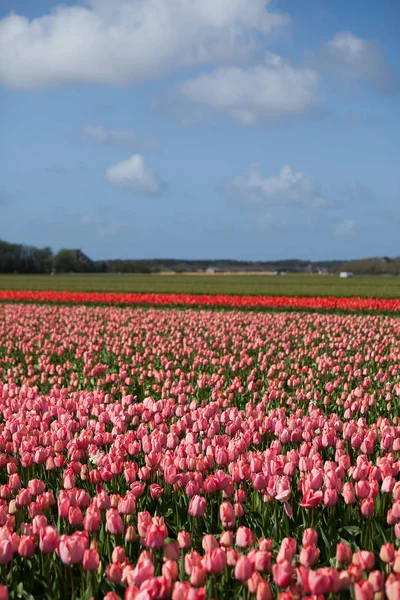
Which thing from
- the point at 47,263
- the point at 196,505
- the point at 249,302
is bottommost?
the point at 196,505

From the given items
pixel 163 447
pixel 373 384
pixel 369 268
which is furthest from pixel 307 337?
pixel 369 268

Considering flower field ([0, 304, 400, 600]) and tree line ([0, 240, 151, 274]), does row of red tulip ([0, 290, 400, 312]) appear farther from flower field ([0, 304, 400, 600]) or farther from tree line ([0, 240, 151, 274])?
tree line ([0, 240, 151, 274])

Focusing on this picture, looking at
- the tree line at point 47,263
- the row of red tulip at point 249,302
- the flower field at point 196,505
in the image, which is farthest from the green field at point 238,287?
the tree line at point 47,263

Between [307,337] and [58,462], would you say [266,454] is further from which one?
[307,337]

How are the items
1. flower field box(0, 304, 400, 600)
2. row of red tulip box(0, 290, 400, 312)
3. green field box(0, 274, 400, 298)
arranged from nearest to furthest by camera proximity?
1. flower field box(0, 304, 400, 600)
2. row of red tulip box(0, 290, 400, 312)
3. green field box(0, 274, 400, 298)

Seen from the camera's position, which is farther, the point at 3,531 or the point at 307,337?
the point at 307,337

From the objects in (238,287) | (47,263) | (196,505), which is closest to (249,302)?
(196,505)

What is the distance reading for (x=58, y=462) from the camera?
4.96 metres

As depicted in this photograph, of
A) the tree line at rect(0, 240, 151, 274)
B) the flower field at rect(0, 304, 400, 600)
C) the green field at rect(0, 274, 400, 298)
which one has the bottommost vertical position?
the flower field at rect(0, 304, 400, 600)

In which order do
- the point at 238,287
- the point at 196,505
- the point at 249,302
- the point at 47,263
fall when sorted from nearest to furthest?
the point at 196,505 < the point at 249,302 < the point at 238,287 < the point at 47,263

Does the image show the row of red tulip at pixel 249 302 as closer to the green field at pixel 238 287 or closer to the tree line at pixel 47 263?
the green field at pixel 238 287

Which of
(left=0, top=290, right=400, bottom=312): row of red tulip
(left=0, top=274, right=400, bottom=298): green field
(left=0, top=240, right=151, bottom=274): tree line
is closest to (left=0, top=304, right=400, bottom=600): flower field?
(left=0, top=290, right=400, bottom=312): row of red tulip

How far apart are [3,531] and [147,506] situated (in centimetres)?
145

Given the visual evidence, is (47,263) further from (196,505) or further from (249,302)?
(196,505)
